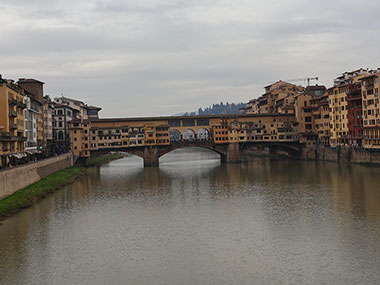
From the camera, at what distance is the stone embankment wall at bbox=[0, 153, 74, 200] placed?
3478 centimetres

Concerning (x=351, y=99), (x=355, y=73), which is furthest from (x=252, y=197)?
(x=355, y=73)

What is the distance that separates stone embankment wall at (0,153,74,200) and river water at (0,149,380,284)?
8.61 ft

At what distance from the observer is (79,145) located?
7038cm

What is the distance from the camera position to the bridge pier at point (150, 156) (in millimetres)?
75500

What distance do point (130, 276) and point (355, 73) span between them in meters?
57.9

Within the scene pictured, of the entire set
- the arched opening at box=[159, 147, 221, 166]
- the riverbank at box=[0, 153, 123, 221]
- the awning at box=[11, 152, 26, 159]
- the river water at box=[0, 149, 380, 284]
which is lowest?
the river water at box=[0, 149, 380, 284]

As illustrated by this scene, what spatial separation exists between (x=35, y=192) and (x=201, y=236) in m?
19.9

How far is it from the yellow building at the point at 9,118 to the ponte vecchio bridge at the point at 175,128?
19.2 meters

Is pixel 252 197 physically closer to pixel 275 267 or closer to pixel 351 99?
pixel 275 267

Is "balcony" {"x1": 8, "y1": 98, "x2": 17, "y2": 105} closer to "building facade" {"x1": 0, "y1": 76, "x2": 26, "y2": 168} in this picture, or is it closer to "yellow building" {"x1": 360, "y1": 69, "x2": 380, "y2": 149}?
"building facade" {"x1": 0, "y1": 76, "x2": 26, "y2": 168}

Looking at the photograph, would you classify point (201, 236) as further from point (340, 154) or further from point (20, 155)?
point (340, 154)

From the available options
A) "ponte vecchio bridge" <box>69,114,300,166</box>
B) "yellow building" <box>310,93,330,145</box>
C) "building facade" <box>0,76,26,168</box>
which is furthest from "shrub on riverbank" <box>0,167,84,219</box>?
"yellow building" <box>310,93,330,145</box>

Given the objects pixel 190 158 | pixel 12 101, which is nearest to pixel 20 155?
pixel 12 101

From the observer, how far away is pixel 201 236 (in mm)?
26656
